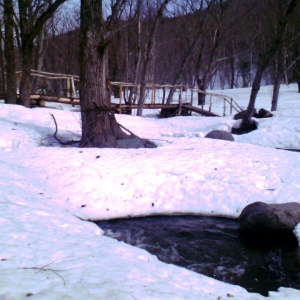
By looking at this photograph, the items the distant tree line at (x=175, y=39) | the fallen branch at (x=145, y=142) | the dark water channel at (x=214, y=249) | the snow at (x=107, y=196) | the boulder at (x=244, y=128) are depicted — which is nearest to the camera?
the snow at (x=107, y=196)

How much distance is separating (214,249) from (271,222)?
1180 millimetres

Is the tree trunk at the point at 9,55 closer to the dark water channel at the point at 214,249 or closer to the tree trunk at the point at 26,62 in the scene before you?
the tree trunk at the point at 26,62

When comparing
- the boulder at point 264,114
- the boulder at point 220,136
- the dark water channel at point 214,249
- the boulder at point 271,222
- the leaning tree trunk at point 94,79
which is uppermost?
the leaning tree trunk at point 94,79

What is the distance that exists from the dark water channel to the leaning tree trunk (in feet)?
13.7

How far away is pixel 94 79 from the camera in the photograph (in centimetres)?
1109

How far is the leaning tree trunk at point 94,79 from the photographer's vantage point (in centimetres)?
1097

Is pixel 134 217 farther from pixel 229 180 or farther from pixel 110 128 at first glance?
pixel 110 128

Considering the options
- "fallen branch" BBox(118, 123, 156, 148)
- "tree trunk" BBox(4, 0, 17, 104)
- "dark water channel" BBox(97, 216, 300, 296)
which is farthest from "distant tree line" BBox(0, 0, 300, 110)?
"dark water channel" BBox(97, 216, 300, 296)

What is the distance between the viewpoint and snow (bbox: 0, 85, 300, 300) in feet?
12.5

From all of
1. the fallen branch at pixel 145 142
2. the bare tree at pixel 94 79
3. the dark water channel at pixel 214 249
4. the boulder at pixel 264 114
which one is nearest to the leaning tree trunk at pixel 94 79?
the bare tree at pixel 94 79

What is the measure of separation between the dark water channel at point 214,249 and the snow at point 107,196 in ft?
1.43

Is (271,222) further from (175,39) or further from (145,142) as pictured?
(175,39)

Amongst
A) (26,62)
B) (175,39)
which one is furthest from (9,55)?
(175,39)

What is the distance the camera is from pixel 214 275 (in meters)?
5.33
